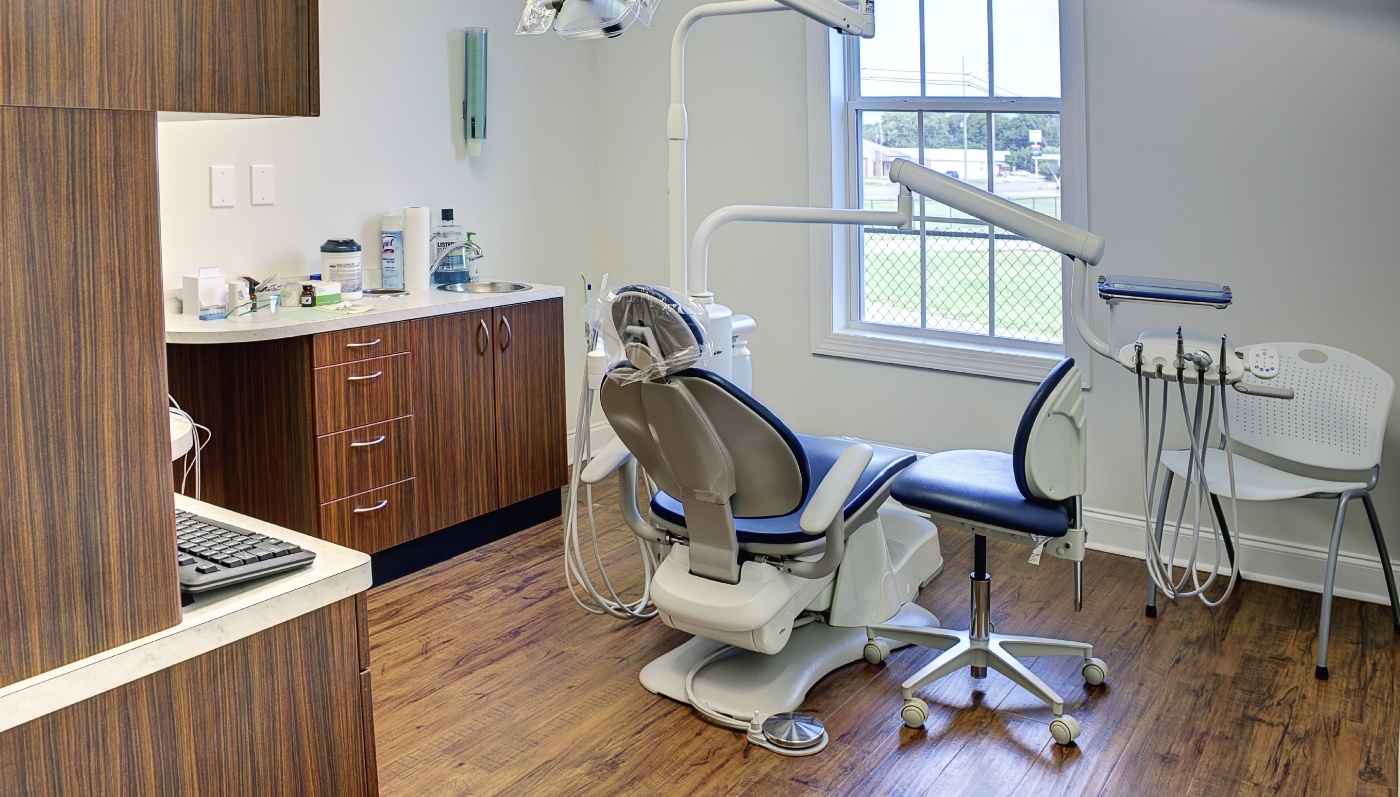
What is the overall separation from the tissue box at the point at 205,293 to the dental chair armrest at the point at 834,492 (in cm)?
182

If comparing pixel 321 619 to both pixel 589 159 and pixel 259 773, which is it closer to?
pixel 259 773

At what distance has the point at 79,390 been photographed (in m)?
1.14

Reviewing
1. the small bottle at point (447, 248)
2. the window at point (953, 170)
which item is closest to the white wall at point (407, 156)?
the small bottle at point (447, 248)

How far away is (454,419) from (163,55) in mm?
2655

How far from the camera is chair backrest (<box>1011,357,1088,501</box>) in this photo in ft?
8.51

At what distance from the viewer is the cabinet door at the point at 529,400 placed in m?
3.92

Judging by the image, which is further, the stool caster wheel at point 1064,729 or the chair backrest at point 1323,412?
the chair backrest at point 1323,412

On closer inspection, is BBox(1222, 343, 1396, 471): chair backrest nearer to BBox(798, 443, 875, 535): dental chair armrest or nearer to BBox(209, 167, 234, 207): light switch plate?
BBox(798, 443, 875, 535): dental chair armrest

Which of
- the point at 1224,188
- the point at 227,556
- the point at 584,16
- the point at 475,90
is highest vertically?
the point at 475,90

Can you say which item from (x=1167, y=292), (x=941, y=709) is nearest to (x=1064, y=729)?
(x=941, y=709)

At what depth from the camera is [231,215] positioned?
3.65 meters

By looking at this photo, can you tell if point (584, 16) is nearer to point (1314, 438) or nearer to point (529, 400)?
point (529, 400)

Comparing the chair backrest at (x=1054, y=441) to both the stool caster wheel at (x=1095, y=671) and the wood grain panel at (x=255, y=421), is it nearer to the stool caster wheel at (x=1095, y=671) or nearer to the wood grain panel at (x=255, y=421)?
the stool caster wheel at (x=1095, y=671)

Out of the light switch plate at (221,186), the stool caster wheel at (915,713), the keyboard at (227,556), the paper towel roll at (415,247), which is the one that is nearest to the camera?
the keyboard at (227,556)
